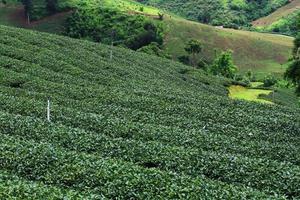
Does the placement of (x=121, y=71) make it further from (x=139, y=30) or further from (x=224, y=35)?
(x=224, y=35)

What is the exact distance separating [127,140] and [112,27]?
115378 mm

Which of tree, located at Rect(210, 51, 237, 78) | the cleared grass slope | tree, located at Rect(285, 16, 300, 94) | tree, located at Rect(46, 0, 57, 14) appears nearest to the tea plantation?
tree, located at Rect(285, 16, 300, 94)

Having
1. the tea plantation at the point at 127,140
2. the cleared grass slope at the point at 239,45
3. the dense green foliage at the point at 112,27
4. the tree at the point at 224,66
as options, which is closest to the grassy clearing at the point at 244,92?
the tea plantation at the point at 127,140

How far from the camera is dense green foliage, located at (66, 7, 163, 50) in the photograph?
14050 centimetres

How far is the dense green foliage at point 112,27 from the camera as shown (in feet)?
461

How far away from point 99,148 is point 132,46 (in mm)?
106017

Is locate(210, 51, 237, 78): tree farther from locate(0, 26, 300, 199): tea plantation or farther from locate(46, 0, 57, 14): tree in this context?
locate(0, 26, 300, 199): tea plantation

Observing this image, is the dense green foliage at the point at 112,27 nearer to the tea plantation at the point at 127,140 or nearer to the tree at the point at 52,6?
the tree at the point at 52,6

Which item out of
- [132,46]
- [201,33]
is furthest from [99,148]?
[201,33]

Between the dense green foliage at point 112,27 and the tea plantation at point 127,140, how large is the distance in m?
78.8

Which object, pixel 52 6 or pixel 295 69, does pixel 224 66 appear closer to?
pixel 52 6

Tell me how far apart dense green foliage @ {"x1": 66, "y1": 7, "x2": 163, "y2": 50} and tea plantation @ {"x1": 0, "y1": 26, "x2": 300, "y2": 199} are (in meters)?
78.8

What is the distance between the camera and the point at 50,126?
3438 cm

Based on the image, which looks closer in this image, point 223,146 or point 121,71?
point 223,146
